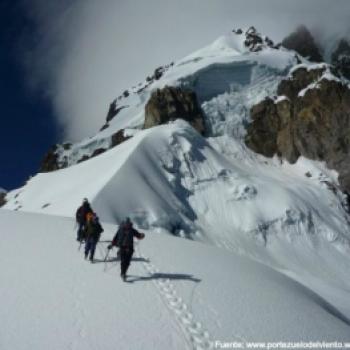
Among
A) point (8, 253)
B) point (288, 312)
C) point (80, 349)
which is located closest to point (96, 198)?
point (8, 253)

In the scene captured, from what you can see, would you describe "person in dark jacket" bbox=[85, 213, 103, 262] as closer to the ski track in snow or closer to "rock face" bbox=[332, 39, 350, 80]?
the ski track in snow

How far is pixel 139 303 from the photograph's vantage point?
42.1ft

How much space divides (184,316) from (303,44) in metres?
130

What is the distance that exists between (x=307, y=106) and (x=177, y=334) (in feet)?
246

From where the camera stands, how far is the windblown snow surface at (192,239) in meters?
11.8

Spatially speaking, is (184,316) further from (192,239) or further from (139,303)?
(192,239)

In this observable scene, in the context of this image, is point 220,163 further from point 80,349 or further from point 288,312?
point 80,349

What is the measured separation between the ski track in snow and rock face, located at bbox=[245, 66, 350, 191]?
62659 millimetres

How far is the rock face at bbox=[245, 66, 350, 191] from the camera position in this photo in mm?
76188

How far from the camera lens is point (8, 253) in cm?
1642

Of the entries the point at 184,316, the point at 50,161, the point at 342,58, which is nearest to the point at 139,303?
the point at 184,316

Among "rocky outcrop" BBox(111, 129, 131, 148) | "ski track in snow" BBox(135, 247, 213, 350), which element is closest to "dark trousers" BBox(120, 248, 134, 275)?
"ski track in snow" BBox(135, 247, 213, 350)

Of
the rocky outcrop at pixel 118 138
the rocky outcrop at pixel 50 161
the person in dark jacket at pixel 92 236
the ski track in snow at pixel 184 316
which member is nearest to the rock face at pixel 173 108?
the rocky outcrop at pixel 118 138

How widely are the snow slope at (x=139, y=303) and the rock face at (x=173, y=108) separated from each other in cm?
6249
